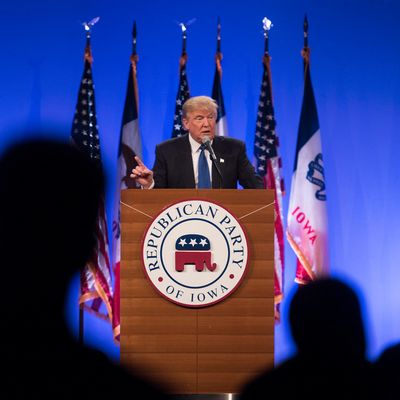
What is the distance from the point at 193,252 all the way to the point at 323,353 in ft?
4.99

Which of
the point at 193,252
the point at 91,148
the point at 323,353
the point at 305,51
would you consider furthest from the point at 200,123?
the point at 305,51

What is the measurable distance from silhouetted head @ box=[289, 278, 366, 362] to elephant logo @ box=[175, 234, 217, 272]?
4.27ft

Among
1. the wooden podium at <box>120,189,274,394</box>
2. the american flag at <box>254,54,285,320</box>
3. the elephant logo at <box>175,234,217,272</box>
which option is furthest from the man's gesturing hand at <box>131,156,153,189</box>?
the american flag at <box>254,54,285,320</box>

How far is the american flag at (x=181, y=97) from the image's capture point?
6215mm

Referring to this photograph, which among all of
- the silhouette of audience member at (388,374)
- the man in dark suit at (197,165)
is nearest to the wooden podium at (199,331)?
the man in dark suit at (197,165)

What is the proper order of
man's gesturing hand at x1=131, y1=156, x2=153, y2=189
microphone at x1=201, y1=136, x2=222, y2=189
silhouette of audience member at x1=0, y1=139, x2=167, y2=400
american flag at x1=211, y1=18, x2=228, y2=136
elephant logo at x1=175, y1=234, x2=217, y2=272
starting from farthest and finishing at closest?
american flag at x1=211, y1=18, x2=228, y2=136
microphone at x1=201, y1=136, x2=222, y2=189
man's gesturing hand at x1=131, y1=156, x2=153, y2=189
elephant logo at x1=175, y1=234, x2=217, y2=272
silhouette of audience member at x1=0, y1=139, x2=167, y2=400

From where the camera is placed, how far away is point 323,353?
117 cm

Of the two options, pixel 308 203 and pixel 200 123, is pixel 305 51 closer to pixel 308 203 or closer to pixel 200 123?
pixel 308 203

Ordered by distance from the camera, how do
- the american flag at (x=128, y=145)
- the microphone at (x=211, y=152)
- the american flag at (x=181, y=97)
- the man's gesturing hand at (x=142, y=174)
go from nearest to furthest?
the man's gesturing hand at (x=142, y=174) < the microphone at (x=211, y=152) < the american flag at (x=128, y=145) < the american flag at (x=181, y=97)

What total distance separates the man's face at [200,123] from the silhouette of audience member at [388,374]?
245 cm

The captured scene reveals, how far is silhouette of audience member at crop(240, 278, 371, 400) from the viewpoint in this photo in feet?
3.34

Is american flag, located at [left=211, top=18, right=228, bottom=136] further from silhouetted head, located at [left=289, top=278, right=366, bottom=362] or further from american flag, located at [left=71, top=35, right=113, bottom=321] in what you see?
silhouetted head, located at [left=289, top=278, right=366, bottom=362]

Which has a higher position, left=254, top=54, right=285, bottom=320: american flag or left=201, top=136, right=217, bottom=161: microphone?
left=254, top=54, right=285, bottom=320: american flag

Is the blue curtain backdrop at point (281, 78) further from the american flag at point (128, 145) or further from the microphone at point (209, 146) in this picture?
the microphone at point (209, 146)
